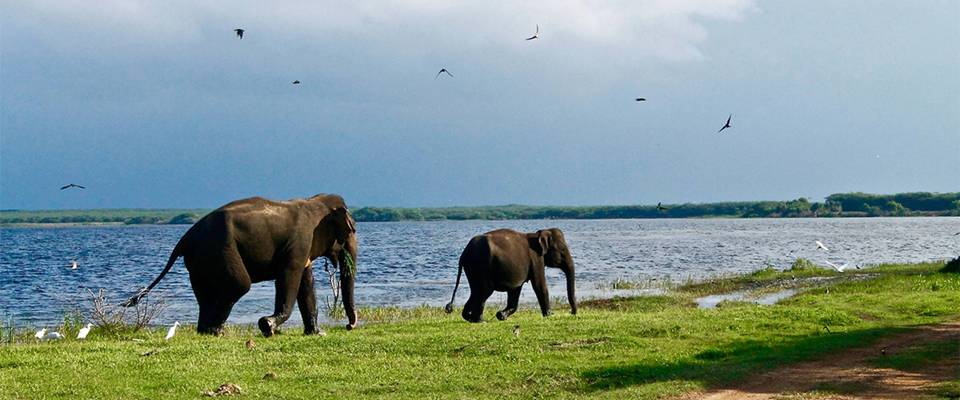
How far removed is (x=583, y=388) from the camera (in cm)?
1391

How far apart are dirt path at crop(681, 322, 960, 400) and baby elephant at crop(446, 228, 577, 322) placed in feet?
26.2

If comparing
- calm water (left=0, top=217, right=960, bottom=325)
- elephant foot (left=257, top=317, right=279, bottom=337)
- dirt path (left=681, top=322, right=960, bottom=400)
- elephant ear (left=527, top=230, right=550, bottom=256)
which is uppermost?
elephant ear (left=527, top=230, right=550, bottom=256)

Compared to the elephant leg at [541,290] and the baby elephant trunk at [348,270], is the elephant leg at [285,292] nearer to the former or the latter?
the baby elephant trunk at [348,270]

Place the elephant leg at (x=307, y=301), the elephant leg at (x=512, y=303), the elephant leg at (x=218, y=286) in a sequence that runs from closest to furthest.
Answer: the elephant leg at (x=218, y=286) → the elephant leg at (x=307, y=301) → the elephant leg at (x=512, y=303)

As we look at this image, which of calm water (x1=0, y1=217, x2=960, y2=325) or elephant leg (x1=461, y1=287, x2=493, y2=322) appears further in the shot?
calm water (x1=0, y1=217, x2=960, y2=325)

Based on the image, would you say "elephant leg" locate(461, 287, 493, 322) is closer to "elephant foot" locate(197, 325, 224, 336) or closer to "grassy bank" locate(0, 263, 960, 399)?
"grassy bank" locate(0, 263, 960, 399)

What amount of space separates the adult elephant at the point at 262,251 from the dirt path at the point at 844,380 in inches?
319

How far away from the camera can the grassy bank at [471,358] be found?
13.6 m

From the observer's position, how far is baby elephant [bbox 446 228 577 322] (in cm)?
2261

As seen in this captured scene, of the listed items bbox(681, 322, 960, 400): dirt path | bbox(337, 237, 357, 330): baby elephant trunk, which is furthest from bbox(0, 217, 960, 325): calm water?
bbox(681, 322, 960, 400): dirt path

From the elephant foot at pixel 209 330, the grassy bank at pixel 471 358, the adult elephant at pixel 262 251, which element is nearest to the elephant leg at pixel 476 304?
the grassy bank at pixel 471 358

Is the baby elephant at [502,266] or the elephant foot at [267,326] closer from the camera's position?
the elephant foot at [267,326]

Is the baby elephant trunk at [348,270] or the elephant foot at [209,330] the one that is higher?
the baby elephant trunk at [348,270]

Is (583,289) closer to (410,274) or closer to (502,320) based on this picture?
(410,274)
